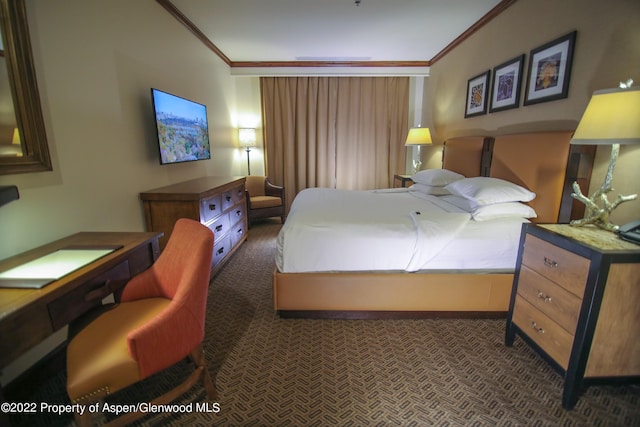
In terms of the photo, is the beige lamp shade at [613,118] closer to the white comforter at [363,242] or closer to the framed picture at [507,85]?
the white comforter at [363,242]

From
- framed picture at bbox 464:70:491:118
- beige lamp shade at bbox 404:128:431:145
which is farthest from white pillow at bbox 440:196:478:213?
beige lamp shade at bbox 404:128:431:145

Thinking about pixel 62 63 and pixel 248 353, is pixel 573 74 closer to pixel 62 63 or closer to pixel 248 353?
pixel 248 353

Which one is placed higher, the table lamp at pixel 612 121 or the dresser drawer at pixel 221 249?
the table lamp at pixel 612 121

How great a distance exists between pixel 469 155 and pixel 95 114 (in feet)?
11.4

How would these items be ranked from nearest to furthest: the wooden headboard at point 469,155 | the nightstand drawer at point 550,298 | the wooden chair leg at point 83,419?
the wooden chair leg at point 83,419
the nightstand drawer at point 550,298
the wooden headboard at point 469,155

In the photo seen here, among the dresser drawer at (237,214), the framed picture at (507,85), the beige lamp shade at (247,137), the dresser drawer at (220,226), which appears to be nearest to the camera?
the framed picture at (507,85)

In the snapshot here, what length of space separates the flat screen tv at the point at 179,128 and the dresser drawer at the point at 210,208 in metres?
0.52

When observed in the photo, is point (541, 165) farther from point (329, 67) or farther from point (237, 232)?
point (329, 67)

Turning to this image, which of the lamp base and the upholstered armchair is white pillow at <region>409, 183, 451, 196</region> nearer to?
the lamp base

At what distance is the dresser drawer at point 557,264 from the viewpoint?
136 cm

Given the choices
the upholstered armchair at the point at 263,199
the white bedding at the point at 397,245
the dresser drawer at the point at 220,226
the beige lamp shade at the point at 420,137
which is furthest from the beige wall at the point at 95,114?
the beige lamp shade at the point at 420,137

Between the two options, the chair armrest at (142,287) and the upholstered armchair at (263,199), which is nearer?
the chair armrest at (142,287)

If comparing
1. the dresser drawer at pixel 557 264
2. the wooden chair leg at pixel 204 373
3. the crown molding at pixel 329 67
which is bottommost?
the wooden chair leg at pixel 204 373

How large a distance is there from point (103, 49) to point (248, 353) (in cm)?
232
